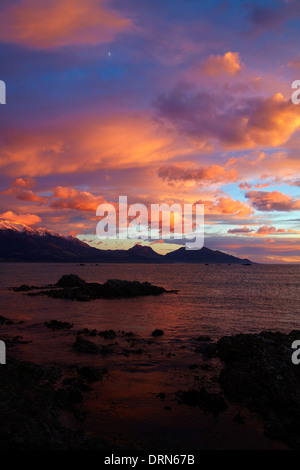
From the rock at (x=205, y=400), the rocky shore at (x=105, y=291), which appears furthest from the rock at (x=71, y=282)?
the rock at (x=205, y=400)

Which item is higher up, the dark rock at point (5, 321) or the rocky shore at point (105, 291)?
the dark rock at point (5, 321)

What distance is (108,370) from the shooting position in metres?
19.3

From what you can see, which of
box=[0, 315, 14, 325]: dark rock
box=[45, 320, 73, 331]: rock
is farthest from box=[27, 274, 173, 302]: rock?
box=[45, 320, 73, 331]: rock

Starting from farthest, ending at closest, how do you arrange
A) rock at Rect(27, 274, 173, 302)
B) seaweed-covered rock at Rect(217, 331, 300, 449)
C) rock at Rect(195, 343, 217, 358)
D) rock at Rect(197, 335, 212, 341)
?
1. rock at Rect(27, 274, 173, 302)
2. rock at Rect(197, 335, 212, 341)
3. rock at Rect(195, 343, 217, 358)
4. seaweed-covered rock at Rect(217, 331, 300, 449)

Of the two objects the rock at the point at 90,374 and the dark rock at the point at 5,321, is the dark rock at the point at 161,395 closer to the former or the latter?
the rock at the point at 90,374

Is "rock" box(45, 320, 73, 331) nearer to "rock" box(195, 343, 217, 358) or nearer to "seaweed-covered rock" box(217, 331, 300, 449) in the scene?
"rock" box(195, 343, 217, 358)

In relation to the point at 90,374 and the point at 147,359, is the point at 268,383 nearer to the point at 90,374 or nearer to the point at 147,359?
the point at 147,359

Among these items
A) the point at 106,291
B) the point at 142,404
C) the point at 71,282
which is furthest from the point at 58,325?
the point at 71,282

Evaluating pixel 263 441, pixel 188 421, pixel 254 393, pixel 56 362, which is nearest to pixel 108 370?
pixel 56 362

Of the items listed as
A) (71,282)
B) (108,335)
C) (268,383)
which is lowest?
(71,282)

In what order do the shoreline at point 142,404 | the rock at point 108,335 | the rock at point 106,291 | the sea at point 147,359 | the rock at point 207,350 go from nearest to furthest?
the shoreline at point 142,404 → the sea at point 147,359 → the rock at point 207,350 → the rock at point 108,335 → the rock at point 106,291

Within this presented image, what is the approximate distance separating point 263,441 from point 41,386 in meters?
11.2

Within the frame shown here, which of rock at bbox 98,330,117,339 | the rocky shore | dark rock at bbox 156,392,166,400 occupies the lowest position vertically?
the rocky shore
